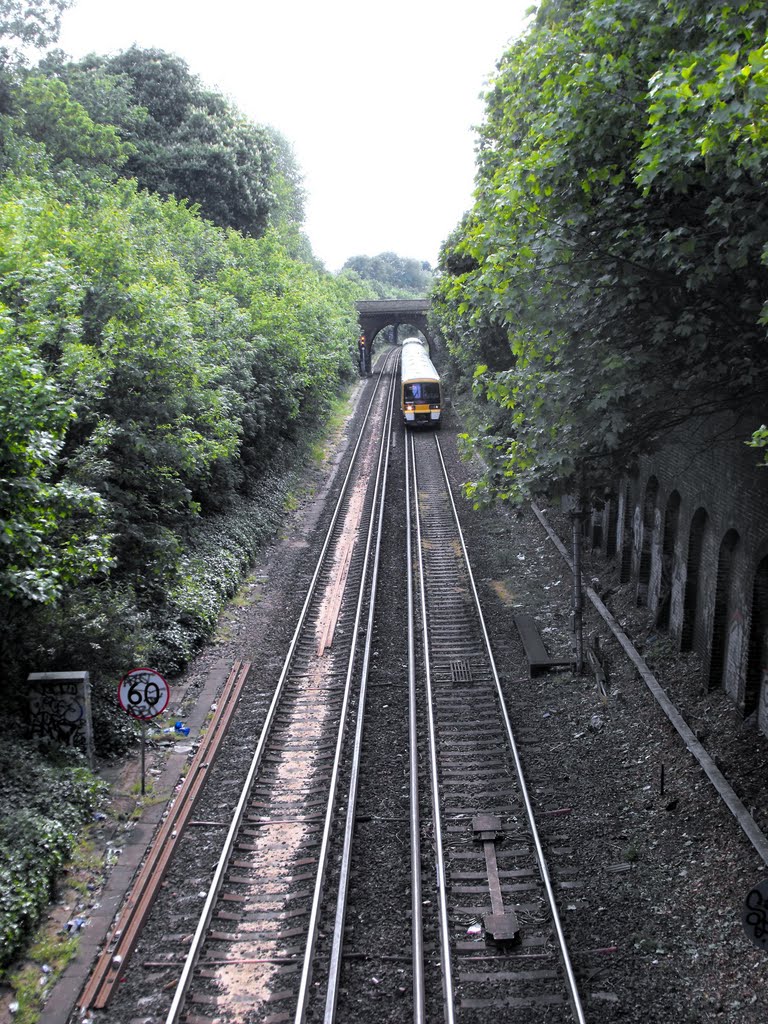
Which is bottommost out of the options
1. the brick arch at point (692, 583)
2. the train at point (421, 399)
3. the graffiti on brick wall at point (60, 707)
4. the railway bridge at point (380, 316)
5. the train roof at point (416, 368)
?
the graffiti on brick wall at point (60, 707)

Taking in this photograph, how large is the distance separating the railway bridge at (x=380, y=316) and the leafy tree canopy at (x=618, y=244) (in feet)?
172

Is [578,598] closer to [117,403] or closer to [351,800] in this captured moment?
[351,800]

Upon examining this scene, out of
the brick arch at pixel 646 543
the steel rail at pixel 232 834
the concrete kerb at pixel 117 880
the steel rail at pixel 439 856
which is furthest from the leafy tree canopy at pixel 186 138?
the concrete kerb at pixel 117 880

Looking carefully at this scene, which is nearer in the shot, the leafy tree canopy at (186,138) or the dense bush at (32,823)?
the dense bush at (32,823)

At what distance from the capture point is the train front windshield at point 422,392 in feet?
122

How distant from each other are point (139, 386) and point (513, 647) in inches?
319

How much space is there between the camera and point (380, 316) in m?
63.9

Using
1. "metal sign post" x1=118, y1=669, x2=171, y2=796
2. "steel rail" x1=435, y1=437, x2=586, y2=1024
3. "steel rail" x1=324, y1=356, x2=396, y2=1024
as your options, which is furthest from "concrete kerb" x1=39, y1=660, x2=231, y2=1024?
"steel rail" x1=435, y1=437, x2=586, y2=1024

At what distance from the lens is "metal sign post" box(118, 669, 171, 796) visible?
1053 centimetres

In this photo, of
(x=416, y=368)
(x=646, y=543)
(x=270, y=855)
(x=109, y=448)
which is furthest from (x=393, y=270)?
(x=270, y=855)

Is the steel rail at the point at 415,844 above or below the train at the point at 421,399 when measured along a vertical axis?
below

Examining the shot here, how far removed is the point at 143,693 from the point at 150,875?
7.63 ft

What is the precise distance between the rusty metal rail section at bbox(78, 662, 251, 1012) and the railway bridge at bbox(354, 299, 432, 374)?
170 ft

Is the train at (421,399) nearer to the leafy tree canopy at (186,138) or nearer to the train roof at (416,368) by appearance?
the train roof at (416,368)
